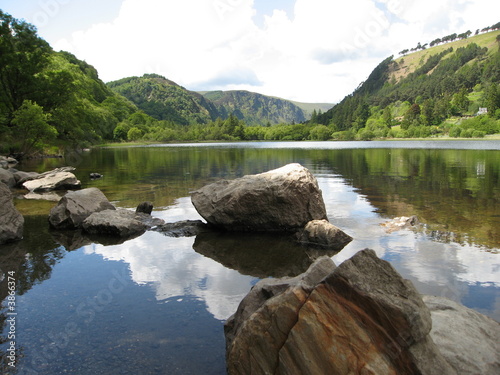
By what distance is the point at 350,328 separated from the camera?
15.6ft

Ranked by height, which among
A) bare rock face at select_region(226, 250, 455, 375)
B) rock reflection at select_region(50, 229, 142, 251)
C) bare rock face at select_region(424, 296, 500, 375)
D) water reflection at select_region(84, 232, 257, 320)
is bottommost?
water reflection at select_region(84, 232, 257, 320)

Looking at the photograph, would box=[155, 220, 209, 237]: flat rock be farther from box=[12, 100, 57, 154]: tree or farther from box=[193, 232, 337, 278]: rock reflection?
box=[12, 100, 57, 154]: tree

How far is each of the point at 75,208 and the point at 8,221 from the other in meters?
2.79

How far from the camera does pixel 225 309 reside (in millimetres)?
8539

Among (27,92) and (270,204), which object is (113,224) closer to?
(270,204)

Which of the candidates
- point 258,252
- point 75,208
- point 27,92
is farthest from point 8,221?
point 27,92

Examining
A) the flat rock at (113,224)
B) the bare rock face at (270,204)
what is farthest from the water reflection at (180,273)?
the bare rock face at (270,204)

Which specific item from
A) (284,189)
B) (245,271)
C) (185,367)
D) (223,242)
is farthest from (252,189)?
(185,367)

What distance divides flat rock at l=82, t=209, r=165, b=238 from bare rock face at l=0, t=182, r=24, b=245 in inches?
94.4

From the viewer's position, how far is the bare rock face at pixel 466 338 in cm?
517

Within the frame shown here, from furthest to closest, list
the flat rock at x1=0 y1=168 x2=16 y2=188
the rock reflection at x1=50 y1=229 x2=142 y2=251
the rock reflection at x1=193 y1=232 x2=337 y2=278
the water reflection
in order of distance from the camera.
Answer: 1. the flat rock at x1=0 y1=168 x2=16 y2=188
2. the rock reflection at x1=50 y1=229 x2=142 y2=251
3. the rock reflection at x1=193 y1=232 x2=337 y2=278
4. the water reflection

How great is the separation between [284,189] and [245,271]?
187 inches

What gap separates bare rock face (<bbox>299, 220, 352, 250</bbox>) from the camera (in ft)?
44.5

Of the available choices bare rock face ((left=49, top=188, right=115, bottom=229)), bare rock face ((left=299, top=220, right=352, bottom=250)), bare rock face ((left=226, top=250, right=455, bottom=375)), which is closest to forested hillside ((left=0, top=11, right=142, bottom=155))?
bare rock face ((left=49, top=188, right=115, bottom=229))
